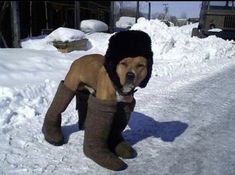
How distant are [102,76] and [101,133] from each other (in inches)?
19.1

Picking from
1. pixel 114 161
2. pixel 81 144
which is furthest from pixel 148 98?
pixel 114 161

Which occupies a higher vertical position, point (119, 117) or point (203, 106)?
point (119, 117)

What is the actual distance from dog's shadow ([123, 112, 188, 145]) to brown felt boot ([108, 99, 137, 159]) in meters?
0.35

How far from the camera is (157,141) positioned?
4074 millimetres

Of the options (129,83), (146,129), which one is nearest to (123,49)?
(129,83)

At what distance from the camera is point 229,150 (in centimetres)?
391

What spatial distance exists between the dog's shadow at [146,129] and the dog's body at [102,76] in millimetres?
612

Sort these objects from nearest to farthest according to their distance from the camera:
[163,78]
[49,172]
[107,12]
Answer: [49,172], [163,78], [107,12]

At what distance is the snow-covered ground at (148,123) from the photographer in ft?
11.3

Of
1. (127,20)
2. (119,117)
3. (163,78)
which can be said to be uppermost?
(119,117)

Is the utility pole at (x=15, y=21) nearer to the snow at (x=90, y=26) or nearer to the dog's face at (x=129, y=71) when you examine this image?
the snow at (x=90, y=26)

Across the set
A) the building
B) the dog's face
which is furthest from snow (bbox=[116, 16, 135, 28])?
the dog's face

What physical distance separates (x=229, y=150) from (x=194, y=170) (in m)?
0.65

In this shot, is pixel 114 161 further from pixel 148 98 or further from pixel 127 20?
pixel 127 20
